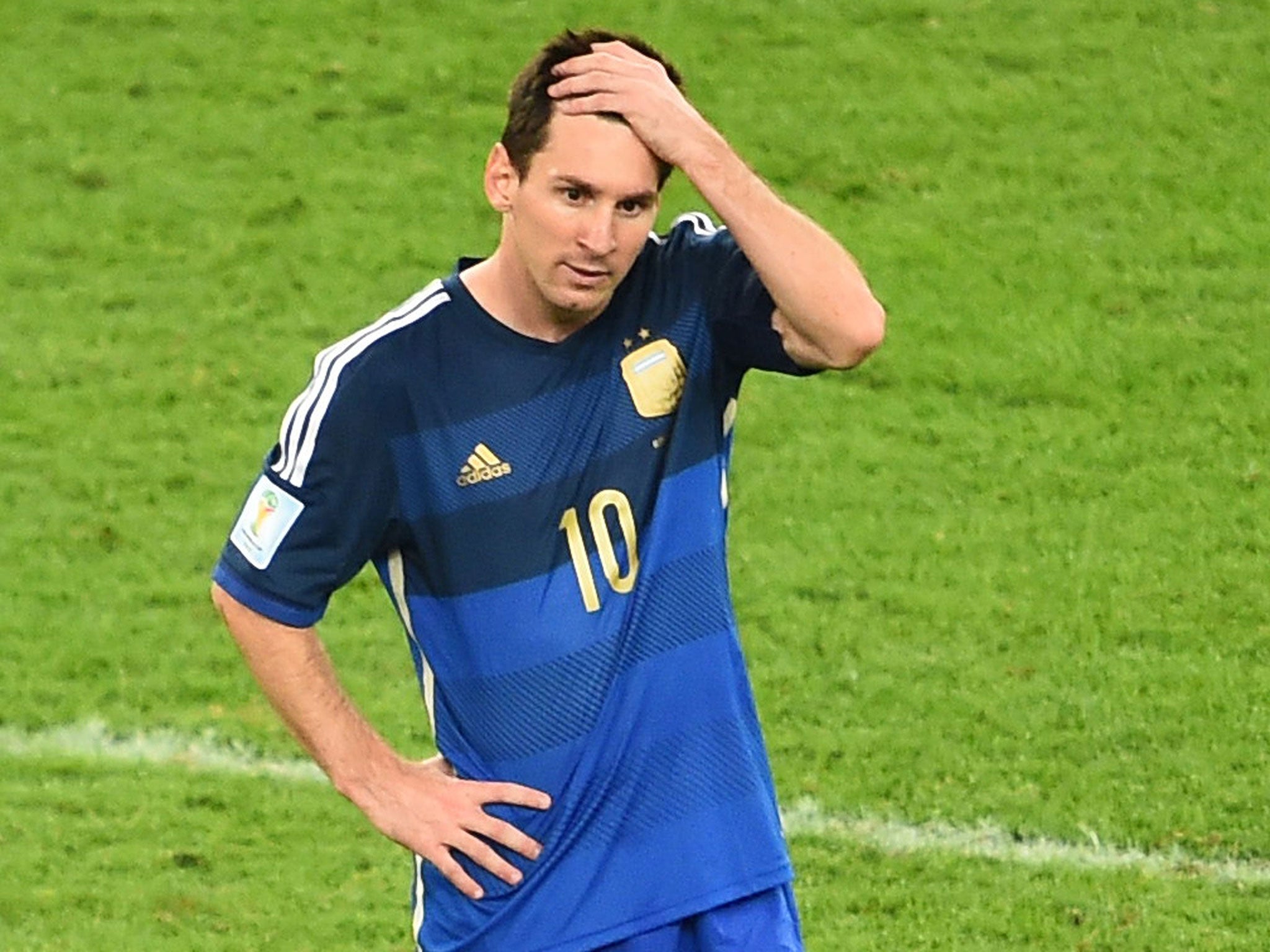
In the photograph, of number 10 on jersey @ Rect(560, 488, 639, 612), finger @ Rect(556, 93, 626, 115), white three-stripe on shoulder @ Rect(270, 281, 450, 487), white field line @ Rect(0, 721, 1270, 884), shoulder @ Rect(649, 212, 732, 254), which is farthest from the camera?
white field line @ Rect(0, 721, 1270, 884)

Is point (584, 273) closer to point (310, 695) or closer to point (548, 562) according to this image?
point (548, 562)

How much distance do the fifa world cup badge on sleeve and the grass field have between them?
2.28 metres

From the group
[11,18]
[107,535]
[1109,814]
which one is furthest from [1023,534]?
[11,18]

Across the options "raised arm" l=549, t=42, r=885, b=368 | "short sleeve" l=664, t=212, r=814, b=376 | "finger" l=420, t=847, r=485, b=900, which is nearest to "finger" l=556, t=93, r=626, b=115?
"raised arm" l=549, t=42, r=885, b=368

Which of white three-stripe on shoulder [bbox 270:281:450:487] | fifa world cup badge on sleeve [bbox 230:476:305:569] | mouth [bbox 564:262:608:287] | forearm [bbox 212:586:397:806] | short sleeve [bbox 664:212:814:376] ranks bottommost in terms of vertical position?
forearm [bbox 212:586:397:806]

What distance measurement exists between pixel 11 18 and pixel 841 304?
8.65 m

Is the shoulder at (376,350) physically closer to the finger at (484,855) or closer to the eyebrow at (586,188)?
the eyebrow at (586,188)

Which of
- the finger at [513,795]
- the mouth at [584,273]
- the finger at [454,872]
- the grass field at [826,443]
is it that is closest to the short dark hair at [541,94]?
the mouth at [584,273]

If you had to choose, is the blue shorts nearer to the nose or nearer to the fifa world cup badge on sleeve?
the fifa world cup badge on sleeve

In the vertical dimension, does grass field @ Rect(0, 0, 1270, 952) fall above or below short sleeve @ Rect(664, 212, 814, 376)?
below

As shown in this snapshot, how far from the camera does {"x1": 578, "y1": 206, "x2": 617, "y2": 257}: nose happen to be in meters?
3.52

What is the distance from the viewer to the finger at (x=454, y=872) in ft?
12.1

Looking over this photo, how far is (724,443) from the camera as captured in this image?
386 centimetres

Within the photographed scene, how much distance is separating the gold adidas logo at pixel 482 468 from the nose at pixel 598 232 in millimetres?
348
